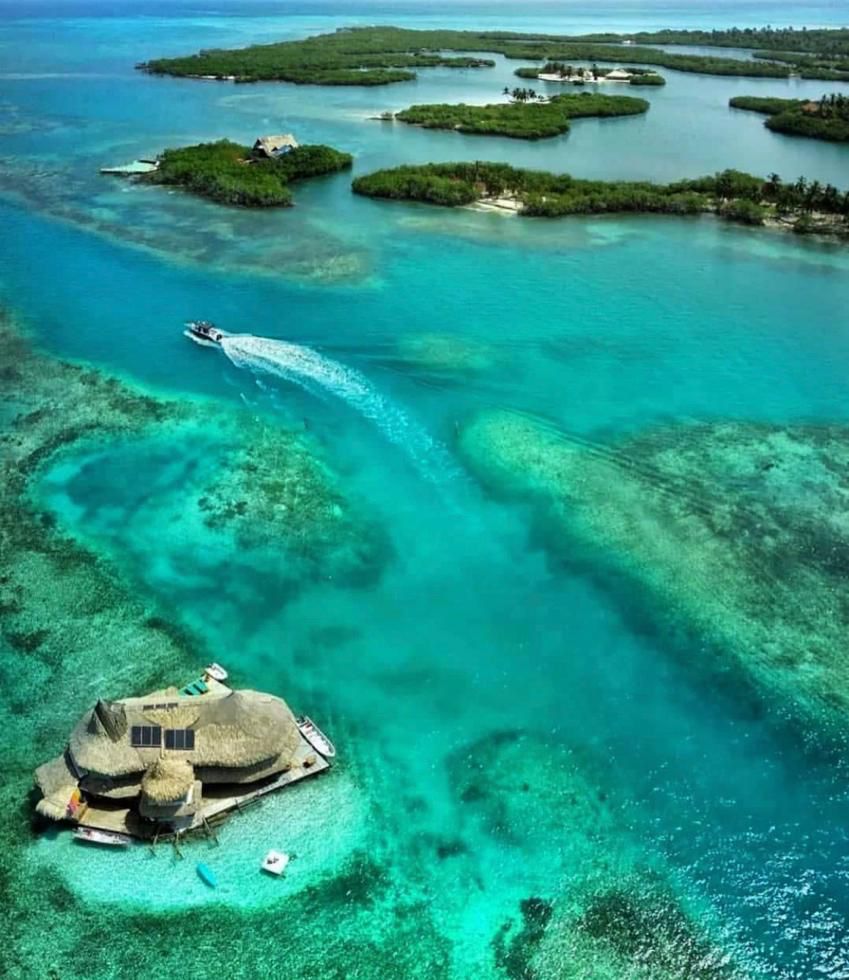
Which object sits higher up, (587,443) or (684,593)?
(587,443)

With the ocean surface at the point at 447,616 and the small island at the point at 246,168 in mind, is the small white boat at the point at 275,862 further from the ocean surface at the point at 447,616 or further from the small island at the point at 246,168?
the small island at the point at 246,168

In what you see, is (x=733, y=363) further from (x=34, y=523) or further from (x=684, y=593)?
(x=34, y=523)

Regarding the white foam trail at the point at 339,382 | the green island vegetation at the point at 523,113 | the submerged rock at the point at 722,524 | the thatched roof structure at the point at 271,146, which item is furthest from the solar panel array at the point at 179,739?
the green island vegetation at the point at 523,113

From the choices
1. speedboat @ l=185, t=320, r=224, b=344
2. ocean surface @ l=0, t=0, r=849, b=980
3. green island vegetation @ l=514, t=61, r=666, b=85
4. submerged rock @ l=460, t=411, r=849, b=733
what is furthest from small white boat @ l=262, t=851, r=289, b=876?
green island vegetation @ l=514, t=61, r=666, b=85

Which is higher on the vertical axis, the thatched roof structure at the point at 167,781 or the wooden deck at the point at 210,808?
the thatched roof structure at the point at 167,781

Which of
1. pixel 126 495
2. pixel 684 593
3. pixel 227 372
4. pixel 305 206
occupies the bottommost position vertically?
pixel 684 593

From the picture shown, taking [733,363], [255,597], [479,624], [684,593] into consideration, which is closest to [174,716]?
[255,597]

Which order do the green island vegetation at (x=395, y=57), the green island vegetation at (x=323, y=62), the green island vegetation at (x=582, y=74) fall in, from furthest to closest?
the green island vegetation at (x=395, y=57)
the green island vegetation at (x=582, y=74)
the green island vegetation at (x=323, y=62)
